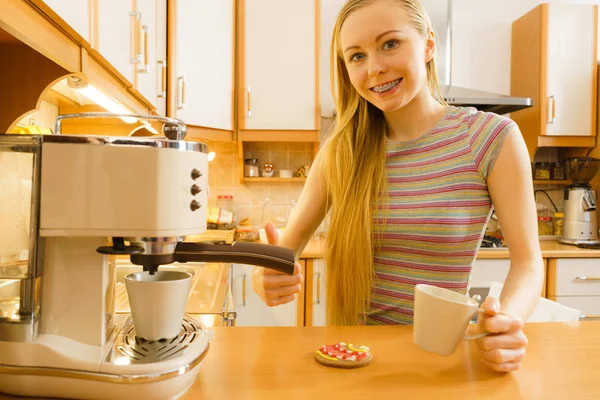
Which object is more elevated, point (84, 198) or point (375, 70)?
point (375, 70)

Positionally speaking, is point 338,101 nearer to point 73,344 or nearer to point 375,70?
point 375,70

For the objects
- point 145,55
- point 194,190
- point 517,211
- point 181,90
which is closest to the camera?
point 194,190

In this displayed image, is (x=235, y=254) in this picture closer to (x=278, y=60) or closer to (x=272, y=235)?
(x=272, y=235)

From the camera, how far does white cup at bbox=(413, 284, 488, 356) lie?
2.23 ft

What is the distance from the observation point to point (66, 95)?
1.53 meters

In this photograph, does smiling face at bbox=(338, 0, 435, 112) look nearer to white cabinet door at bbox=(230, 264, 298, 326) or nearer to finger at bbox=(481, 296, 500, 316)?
finger at bbox=(481, 296, 500, 316)

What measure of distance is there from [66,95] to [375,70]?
1.03m

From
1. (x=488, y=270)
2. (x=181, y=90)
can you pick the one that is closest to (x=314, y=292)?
(x=488, y=270)

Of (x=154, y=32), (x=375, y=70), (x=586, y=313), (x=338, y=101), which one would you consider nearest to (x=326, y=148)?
(x=338, y=101)

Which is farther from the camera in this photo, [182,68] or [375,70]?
[182,68]

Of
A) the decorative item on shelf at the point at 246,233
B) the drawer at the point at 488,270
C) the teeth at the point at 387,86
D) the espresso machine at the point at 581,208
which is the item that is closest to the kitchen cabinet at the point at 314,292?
the decorative item on shelf at the point at 246,233

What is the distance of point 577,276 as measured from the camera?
8.58ft

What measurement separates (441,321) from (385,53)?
0.57 metres

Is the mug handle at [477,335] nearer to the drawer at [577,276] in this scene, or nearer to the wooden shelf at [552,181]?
the drawer at [577,276]
